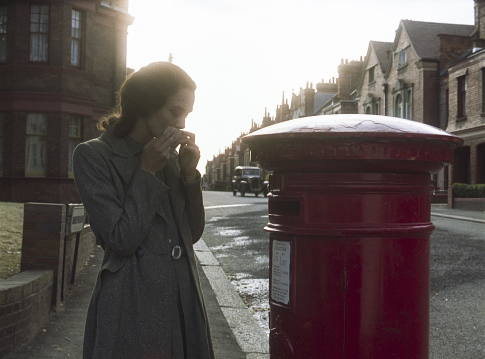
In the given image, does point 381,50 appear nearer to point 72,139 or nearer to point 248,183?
point 248,183

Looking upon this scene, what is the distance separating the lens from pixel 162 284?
6.37 feet


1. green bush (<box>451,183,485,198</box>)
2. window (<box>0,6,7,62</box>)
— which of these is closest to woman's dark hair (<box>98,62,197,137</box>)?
window (<box>0,6,7,62</box>)

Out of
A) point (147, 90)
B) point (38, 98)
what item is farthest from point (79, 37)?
point (147, 90)

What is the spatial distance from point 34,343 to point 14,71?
1464 centimetres

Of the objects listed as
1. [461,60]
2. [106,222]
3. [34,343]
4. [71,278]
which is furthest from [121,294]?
[461,60]

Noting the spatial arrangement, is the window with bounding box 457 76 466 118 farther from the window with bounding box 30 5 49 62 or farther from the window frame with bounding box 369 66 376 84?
the window with bounding box 30 5 49 62

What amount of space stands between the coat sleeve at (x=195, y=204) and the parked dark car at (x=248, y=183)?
28452 mm

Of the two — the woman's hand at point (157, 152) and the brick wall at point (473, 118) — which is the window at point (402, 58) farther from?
the woman's hand at point (157, 152)

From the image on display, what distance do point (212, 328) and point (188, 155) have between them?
2.99 m

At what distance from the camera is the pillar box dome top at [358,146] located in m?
2.09

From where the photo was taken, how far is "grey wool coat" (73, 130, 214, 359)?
1827 millimetres

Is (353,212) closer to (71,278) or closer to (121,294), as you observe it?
(121,294)

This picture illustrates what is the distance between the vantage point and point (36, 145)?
16.7m

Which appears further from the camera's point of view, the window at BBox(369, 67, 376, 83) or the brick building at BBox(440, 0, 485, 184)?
the window at BBox(369, 67, 376, 83)
